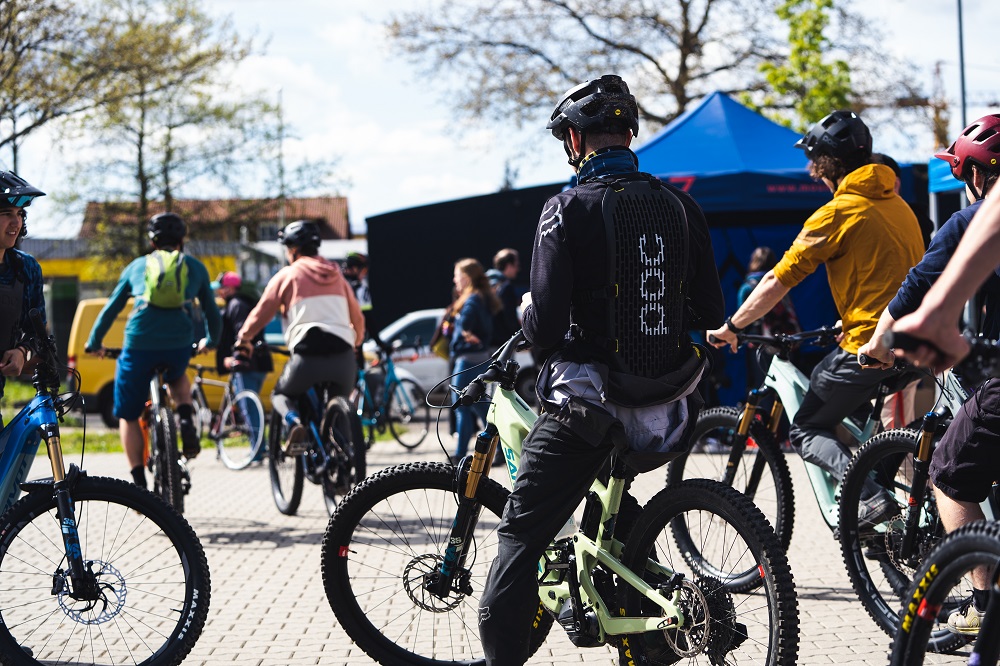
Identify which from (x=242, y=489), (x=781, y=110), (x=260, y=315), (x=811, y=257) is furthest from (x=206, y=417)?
(x=781, y=110)

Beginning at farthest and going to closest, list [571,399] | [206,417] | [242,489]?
[206,417] < [242,489] < [571,399]

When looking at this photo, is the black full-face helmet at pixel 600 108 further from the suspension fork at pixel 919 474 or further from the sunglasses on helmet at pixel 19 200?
the sunglasses on helmet at pixel 19 200

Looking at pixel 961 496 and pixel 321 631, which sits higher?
pixel 961 496

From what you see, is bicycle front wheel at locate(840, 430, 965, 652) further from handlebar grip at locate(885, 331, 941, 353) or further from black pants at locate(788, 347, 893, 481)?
handlebar grip at locate(885, 331, 941, 353)

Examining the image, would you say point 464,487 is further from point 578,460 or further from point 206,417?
point 206,417

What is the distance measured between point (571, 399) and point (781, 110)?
74.0 feet

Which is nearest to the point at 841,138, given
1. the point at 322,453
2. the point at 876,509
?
the point at 876,509

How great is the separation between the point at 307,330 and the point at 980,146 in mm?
4650

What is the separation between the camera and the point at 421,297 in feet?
70.9

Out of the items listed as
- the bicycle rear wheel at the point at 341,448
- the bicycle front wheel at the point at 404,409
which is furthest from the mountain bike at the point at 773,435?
the bicycle front wheel at the point at 404,409

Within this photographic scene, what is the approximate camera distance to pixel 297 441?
7.45 m

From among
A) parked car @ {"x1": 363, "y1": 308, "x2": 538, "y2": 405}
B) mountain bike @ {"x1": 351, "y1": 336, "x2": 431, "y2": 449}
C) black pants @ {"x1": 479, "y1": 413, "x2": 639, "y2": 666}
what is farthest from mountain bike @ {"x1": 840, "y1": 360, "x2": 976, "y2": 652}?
parked car @ {"x1": 363, "y1": 308, "x2": 538, "y2": 405}

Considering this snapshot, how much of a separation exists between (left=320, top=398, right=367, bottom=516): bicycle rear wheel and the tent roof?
614cm

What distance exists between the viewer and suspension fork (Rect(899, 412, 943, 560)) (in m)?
4.24
